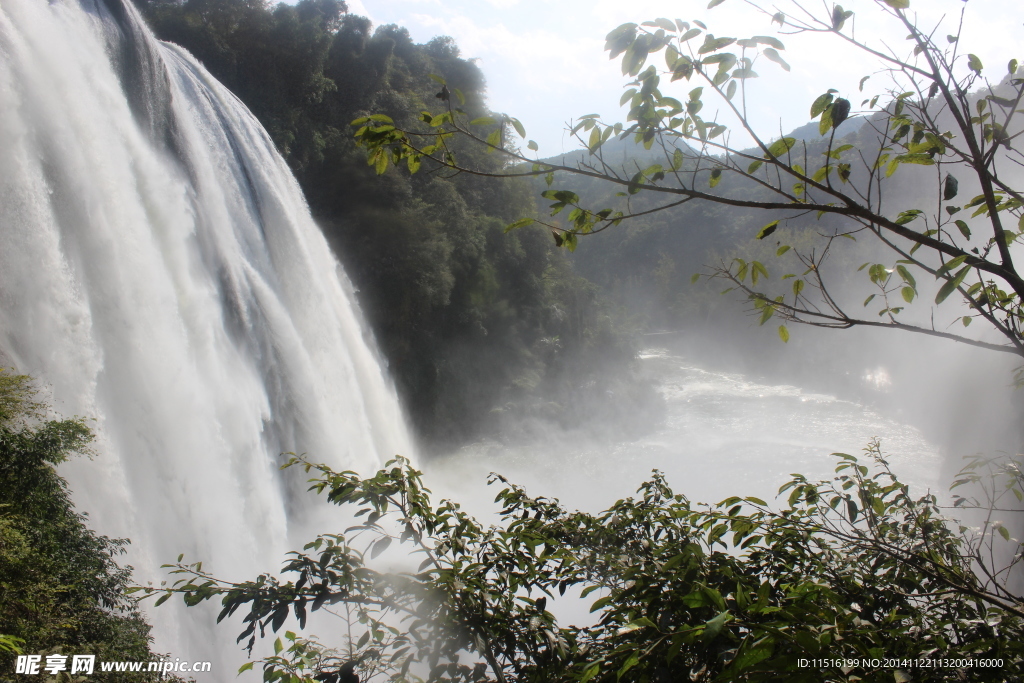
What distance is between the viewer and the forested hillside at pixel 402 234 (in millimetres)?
11742

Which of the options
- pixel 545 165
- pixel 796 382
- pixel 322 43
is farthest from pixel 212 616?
pixel 796 382

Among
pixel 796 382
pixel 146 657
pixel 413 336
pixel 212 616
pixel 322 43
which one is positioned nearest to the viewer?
pixel 146 657

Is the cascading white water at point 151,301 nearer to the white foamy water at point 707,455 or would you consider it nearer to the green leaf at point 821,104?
the white foamy water at point 707,455

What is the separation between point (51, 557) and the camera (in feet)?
11.2

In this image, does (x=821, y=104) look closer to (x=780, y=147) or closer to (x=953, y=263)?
(x=780, y=147)

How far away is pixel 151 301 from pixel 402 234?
723 cm

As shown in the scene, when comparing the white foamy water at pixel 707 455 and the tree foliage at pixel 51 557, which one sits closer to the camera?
the tree foliage at pixel 51 557

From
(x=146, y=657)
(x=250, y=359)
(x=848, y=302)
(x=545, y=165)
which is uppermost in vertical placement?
(x=848, y=302)

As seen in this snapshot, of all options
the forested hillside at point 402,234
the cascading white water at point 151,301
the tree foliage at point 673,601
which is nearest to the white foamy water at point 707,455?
the forested hillside at point 402,234

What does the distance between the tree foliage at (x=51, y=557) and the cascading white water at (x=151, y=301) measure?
0.23 m

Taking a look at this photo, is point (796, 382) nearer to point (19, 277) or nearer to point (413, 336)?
point (413, 336)

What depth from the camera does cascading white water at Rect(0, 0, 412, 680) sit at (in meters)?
4.17

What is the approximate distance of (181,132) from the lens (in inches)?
263

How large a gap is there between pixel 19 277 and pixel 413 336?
8.36 m
